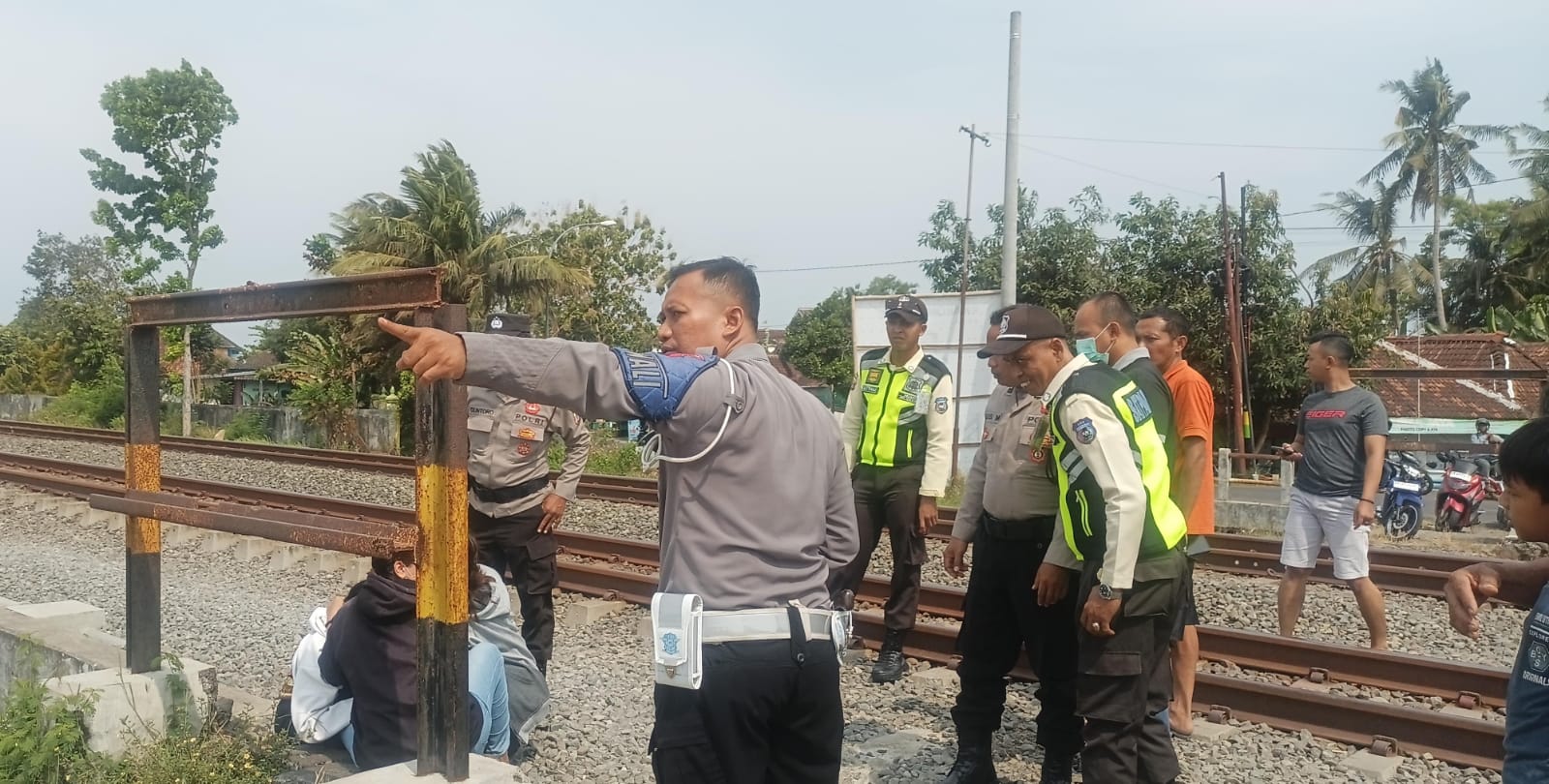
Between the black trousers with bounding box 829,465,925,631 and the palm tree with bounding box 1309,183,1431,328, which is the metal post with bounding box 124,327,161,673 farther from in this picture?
the palm tree with bounding box 1309,183,1431,328

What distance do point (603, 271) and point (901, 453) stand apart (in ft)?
72.7

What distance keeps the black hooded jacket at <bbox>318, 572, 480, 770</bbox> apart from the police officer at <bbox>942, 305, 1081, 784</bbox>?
186 cm

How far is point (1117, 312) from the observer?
4.55m

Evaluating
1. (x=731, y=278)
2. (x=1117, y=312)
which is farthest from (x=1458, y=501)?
(x=731, y=278)

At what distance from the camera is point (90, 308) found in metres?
37.0

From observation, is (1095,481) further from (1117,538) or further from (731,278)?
(731,278)

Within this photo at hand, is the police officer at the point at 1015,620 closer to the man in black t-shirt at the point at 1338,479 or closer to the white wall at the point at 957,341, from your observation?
the man in black t-shirt at the point at 1338,479

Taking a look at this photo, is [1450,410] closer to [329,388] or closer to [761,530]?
[329,388]

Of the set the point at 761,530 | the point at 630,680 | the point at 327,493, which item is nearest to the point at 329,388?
the point at 327,493

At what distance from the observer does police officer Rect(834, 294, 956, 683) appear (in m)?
5.93

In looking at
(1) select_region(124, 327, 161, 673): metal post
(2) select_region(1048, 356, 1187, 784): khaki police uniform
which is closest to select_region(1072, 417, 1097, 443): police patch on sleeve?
(2) select_region(1048, 356, 1187, 784): khaki police uniform

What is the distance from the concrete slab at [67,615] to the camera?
A: 5.20m

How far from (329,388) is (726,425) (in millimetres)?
23812

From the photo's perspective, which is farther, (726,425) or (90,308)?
(90,308)
